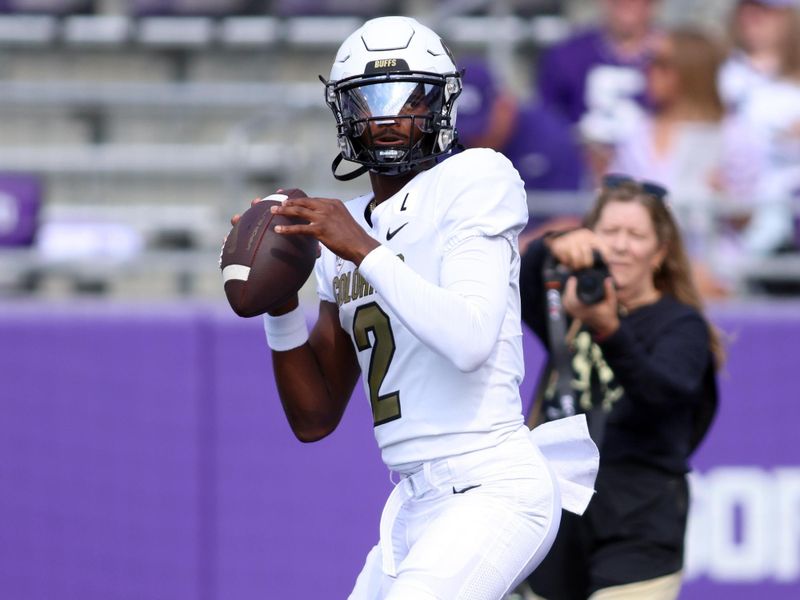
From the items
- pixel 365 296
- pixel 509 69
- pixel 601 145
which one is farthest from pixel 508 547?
pixel 509 69

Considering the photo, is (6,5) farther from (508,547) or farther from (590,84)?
(508,547)

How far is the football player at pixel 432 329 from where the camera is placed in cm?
288

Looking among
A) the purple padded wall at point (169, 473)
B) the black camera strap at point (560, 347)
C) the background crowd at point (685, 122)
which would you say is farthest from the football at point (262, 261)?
the background crowd at point (685, 122)

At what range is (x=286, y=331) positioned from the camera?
3.38m

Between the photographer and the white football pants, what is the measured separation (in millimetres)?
723

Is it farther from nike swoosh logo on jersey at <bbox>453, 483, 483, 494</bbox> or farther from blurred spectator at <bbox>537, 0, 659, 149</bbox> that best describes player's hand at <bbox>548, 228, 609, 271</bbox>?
blurred spectator at <bbox>537, 0, 659, 149</bbox>

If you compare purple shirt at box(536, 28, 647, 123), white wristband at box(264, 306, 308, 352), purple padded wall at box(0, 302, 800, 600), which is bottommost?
purple padded wall at box(0, 302, 800, 600)

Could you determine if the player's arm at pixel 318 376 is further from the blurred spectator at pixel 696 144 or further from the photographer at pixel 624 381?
the blurred spectator at pixel 696 144

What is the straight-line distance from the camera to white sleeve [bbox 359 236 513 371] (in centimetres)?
283

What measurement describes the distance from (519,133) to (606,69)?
787mm

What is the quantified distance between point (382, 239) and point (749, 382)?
338cm

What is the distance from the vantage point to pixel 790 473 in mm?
6020

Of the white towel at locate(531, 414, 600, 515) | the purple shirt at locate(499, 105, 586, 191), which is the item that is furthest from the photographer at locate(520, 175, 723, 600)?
the purple shirt at locate(499, 105, 586, 191)

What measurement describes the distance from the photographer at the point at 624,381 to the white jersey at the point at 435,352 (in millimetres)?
634
